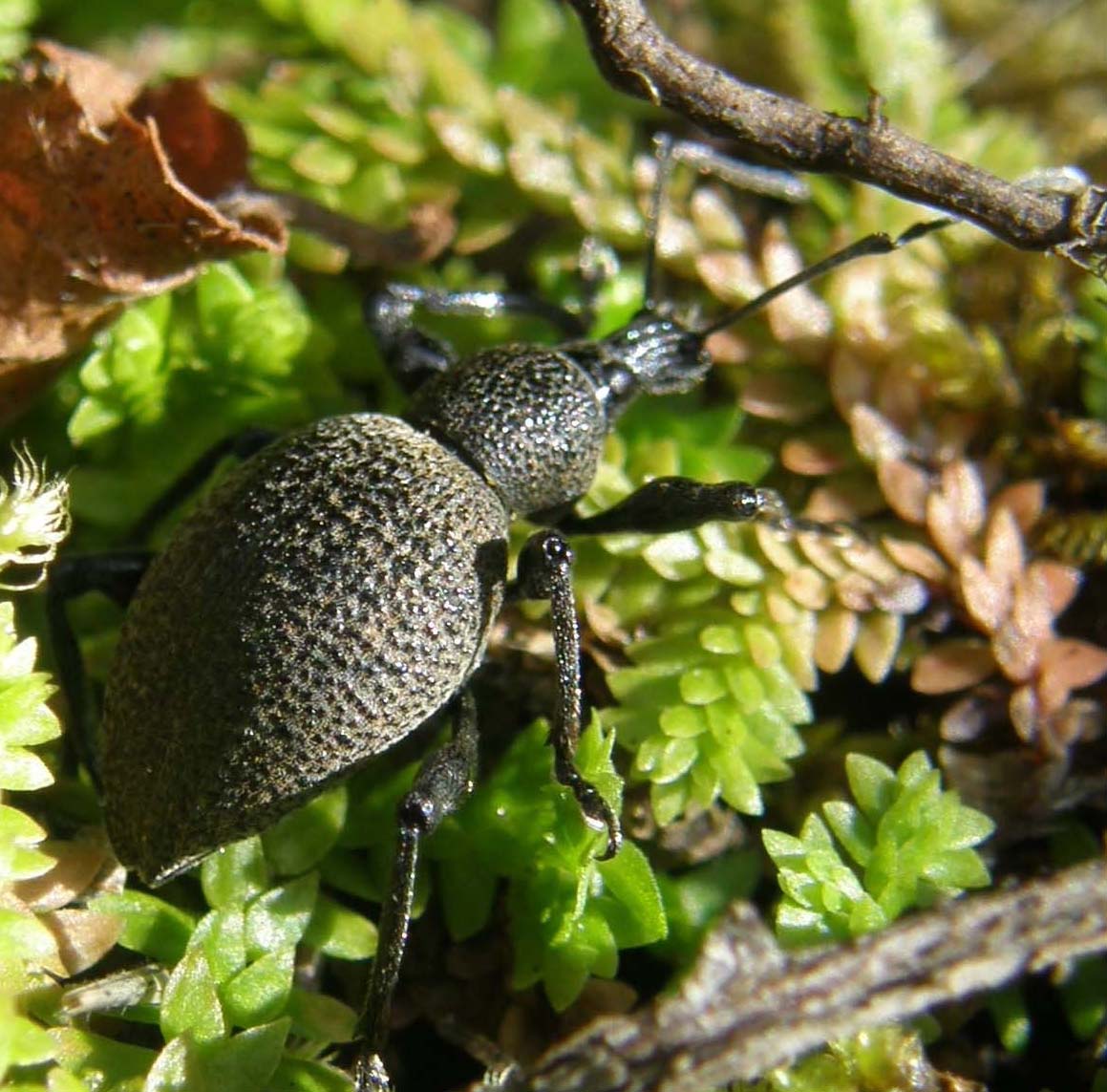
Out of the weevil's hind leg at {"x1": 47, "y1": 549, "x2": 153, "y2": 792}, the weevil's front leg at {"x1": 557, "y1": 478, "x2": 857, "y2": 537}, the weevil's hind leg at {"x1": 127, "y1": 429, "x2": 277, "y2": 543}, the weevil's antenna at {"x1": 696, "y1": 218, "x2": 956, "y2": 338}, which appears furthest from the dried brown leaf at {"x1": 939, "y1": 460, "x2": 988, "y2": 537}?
the weevil's hind leg at {"x1": 47, "y1": 549, "x2": 153, "y2": 792}

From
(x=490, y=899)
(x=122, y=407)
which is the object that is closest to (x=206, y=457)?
(x=122, y=407)

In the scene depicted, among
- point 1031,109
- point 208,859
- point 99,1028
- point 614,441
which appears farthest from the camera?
point 1031,109

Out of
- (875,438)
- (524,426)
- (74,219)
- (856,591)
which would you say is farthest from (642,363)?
(74,219)

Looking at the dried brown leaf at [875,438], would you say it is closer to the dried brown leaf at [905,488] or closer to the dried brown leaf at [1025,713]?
the dried brown leaf at [905,488]

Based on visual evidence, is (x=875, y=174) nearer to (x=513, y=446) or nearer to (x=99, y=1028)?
(x=513, y=446)

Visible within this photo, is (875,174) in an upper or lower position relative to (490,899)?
upper

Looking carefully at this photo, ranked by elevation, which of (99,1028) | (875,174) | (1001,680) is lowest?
(99,1028)

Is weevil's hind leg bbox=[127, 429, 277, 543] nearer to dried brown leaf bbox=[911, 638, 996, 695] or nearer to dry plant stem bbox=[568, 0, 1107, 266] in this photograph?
dry plant stem bbox=[568, 0, 1107, 266]

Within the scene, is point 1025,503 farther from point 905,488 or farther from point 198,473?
point 198,473
